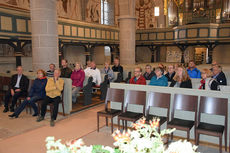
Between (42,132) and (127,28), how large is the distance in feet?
28.4

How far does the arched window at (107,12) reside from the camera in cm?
2114

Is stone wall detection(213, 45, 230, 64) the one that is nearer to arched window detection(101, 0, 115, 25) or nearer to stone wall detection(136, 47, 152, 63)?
stone wall detection(136, 47, 152, 63)

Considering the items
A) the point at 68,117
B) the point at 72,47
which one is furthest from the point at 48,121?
the point at 72,47

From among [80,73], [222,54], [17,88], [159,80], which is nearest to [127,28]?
[80,73]

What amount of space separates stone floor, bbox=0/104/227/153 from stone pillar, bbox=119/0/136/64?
22.8 ft

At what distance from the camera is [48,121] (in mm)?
5648

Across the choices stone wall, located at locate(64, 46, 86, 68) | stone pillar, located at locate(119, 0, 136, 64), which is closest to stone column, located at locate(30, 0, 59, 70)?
stone pillar, located at locate(119, 0, 136, 64)

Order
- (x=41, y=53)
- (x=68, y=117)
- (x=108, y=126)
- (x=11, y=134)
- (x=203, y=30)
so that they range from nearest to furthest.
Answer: (x=11, y=134) → (x=108, y=126) → (x=68, y=117) → (x=41, y=53) → (x=203, y=30)

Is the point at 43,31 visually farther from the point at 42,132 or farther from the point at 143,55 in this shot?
the point at 143,55

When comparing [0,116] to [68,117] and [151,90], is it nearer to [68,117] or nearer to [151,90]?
[68,117]

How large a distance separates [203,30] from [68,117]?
14.3m

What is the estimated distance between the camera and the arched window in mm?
21141

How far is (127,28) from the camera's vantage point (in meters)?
12.1

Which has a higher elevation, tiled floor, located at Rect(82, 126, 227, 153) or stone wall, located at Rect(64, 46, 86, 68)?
stone wall, located at Rect(64, 46, 86, 68)
